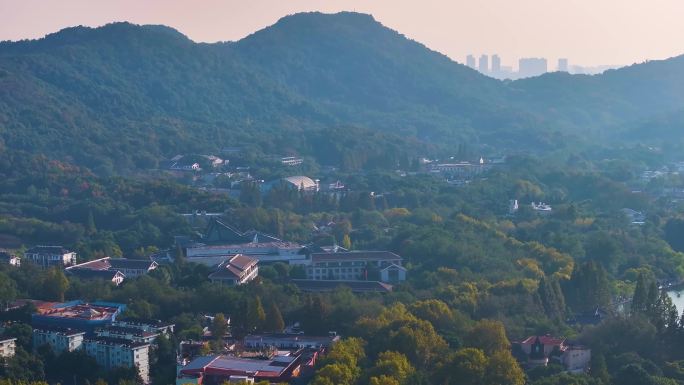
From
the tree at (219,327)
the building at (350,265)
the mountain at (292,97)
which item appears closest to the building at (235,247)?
the building at (350,265)

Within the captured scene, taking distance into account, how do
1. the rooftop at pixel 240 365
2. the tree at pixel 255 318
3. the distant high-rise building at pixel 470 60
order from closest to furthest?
1. the rooftop at pixel 240 365
2. the tree at pixel 255 318
3. the distant high-rise building at pixel 470 60

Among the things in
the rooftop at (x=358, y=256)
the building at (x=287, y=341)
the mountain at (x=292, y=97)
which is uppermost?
the mountain at (x=292, y=97)

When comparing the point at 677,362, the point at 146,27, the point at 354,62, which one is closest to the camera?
the point at 677,362

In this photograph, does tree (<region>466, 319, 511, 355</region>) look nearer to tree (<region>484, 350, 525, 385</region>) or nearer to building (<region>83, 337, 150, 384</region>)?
tree (<region>484, 350, 525, 385</region>)

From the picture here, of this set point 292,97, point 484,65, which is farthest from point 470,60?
point 292,97

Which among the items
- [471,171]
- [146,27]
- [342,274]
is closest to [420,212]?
[342,274]

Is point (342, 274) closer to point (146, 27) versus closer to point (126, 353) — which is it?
point (126, 353)

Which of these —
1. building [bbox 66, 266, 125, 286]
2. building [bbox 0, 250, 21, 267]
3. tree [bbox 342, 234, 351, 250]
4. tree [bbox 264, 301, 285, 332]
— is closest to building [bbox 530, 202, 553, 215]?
tree [bbox 342, 234, 351, 250]

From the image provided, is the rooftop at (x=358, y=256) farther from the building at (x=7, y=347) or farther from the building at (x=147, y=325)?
the building at (x=7, y=347)
